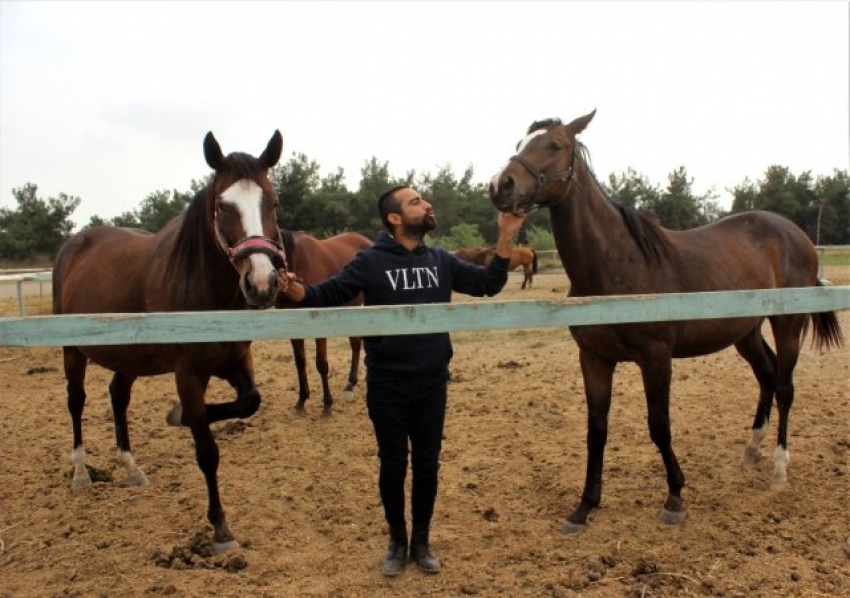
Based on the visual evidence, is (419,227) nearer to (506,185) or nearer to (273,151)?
(506,185)

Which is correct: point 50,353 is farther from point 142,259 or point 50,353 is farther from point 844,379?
point 844,379

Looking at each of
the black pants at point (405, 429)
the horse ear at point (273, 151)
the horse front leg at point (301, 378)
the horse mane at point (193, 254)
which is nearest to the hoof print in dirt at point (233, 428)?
the horse front leg at point (301, 378)

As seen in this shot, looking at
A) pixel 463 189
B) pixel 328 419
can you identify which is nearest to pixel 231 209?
pixel 328 419

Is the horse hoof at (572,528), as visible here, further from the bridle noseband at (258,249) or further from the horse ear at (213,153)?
the horse ear at (213,153)

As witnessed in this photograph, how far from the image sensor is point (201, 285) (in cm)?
364

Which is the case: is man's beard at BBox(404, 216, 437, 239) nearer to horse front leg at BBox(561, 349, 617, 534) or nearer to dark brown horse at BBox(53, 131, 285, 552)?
dark brown horse at BBox(53, 131, 285, 552)

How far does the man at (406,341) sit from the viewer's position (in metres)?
3.05

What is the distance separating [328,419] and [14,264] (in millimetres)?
33330

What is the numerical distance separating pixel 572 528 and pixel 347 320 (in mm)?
2203

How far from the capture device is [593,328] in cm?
381

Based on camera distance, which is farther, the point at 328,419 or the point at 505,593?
the point at 328,419

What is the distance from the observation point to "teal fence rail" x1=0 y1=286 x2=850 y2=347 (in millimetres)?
2189

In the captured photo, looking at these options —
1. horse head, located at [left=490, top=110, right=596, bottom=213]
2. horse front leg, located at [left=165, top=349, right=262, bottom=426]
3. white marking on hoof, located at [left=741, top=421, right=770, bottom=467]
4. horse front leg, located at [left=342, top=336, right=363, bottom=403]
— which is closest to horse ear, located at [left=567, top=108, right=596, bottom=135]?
horse head, located at [left=490, top=110, right=596, bottom=213]

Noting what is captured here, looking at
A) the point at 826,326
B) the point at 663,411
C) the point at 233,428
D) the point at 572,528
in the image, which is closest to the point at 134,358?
the point at 233,428
